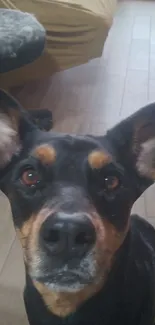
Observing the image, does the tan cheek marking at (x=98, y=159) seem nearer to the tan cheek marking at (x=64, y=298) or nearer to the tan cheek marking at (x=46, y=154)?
the tan cheek marking at (x=46, y=154)

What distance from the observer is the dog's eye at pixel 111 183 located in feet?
4.63

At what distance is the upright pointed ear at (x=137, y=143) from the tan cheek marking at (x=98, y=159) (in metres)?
0.09

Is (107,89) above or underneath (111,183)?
underneath

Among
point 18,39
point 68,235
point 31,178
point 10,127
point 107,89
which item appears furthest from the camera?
point 107,89

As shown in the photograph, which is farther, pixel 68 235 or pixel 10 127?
pixel 10 127

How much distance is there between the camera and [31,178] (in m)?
1.40

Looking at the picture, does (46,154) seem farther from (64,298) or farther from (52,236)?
(64,298)

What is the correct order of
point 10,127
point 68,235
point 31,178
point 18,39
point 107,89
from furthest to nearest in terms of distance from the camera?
point 107,89 → point 18,39 → point 10,127 → point 31,178 → point 68,235

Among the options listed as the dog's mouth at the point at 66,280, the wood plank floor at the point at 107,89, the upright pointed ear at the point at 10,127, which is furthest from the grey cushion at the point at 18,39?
the dog's mouth at the point at 66,280

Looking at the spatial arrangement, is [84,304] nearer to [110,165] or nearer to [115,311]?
[115,311]

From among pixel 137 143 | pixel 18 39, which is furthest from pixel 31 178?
pixel 18 39

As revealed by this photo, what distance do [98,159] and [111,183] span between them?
0.07 meters

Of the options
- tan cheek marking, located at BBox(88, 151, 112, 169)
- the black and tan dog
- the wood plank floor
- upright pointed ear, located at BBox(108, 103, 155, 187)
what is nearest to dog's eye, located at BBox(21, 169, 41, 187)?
the black and tan dog

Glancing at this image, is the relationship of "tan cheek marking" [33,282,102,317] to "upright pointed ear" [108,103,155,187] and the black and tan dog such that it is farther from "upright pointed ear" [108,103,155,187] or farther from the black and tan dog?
"upright pointed ear" [108,103,155,187]
